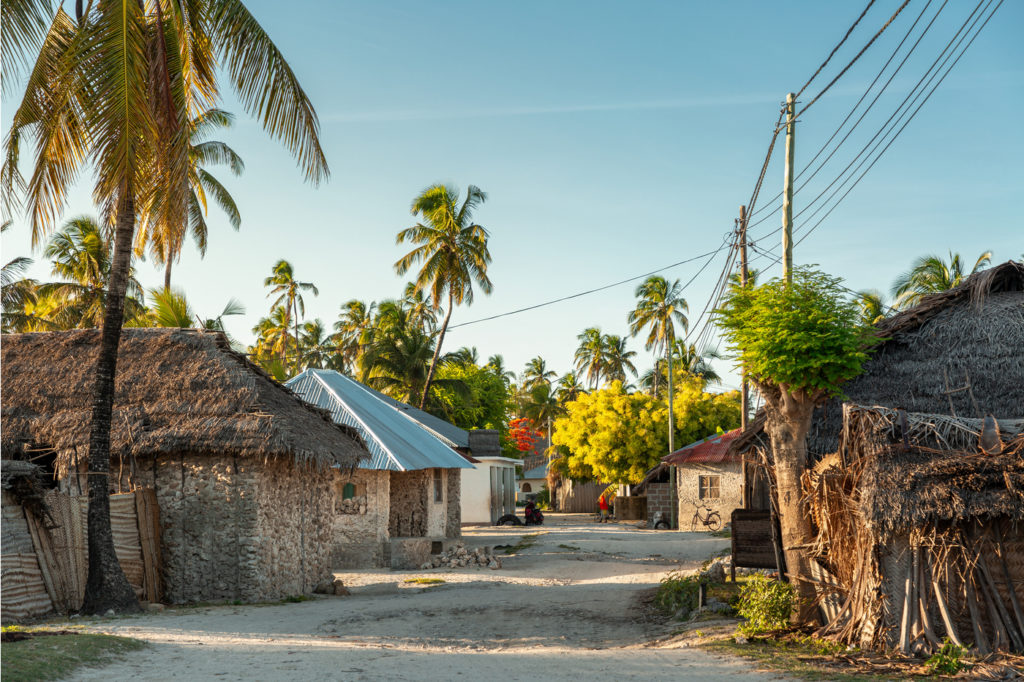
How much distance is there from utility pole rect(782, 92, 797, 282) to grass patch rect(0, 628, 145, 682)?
1042cm

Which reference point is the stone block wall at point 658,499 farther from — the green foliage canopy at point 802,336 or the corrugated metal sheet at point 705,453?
the green foliage canopy at point 802,336

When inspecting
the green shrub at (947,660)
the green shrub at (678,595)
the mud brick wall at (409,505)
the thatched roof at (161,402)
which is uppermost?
the thatched roof at (161,402)

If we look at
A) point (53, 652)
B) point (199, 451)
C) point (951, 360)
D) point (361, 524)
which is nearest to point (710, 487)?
point (361, 524)

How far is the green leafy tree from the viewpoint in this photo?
10102mm

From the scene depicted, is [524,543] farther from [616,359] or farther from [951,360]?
[616,359]

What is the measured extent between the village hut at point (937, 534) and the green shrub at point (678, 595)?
3.83m

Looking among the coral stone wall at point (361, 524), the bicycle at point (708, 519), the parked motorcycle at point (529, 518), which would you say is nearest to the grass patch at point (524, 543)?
the coral stone wall at point (361, 524)

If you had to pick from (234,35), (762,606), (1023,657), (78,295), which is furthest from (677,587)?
(78,295)

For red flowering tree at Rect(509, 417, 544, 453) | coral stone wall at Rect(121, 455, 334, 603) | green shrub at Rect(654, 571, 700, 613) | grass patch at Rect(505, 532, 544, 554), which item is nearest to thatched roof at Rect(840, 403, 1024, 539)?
green shrub at Rect(654, 571, 700, 613)

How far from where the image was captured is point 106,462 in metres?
12.7

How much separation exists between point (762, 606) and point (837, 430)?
3.45 meters

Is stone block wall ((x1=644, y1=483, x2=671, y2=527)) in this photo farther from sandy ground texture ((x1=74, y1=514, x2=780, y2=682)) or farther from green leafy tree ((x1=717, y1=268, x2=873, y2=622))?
green leafy tree ((x1=717, y1=268, x2=873, y2=622))

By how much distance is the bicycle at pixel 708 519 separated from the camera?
3059 centimetres

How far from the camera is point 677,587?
531 inches
